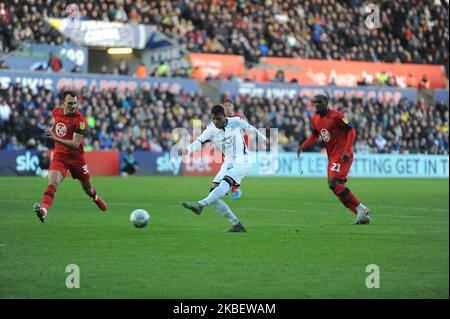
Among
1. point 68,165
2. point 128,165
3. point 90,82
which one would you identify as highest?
point 90,82

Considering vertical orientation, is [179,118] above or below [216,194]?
above

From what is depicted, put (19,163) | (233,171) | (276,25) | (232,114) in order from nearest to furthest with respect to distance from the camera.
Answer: (233,171)
(232,114)
(19,163)
(276,25)

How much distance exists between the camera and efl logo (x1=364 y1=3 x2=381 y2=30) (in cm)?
4269

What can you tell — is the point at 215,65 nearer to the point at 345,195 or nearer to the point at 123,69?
the point at 123,69

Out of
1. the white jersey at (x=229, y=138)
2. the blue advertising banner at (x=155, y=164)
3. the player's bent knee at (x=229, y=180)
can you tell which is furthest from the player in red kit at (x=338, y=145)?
the blue advertising banner at (x=155, y=164)

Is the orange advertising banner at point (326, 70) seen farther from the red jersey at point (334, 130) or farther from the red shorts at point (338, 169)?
the red shorts at point (338, 169)

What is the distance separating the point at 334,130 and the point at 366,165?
2450 cm

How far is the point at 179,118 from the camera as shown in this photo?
38.1 metres

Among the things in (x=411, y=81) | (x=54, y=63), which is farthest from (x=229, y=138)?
(x=411, y=81)

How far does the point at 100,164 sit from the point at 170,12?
32.6ft

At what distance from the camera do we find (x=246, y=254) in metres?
11.2

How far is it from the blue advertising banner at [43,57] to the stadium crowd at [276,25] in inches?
13.8

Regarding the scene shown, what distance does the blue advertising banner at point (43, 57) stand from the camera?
119ft

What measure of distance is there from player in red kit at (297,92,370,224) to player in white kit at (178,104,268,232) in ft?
6.36
